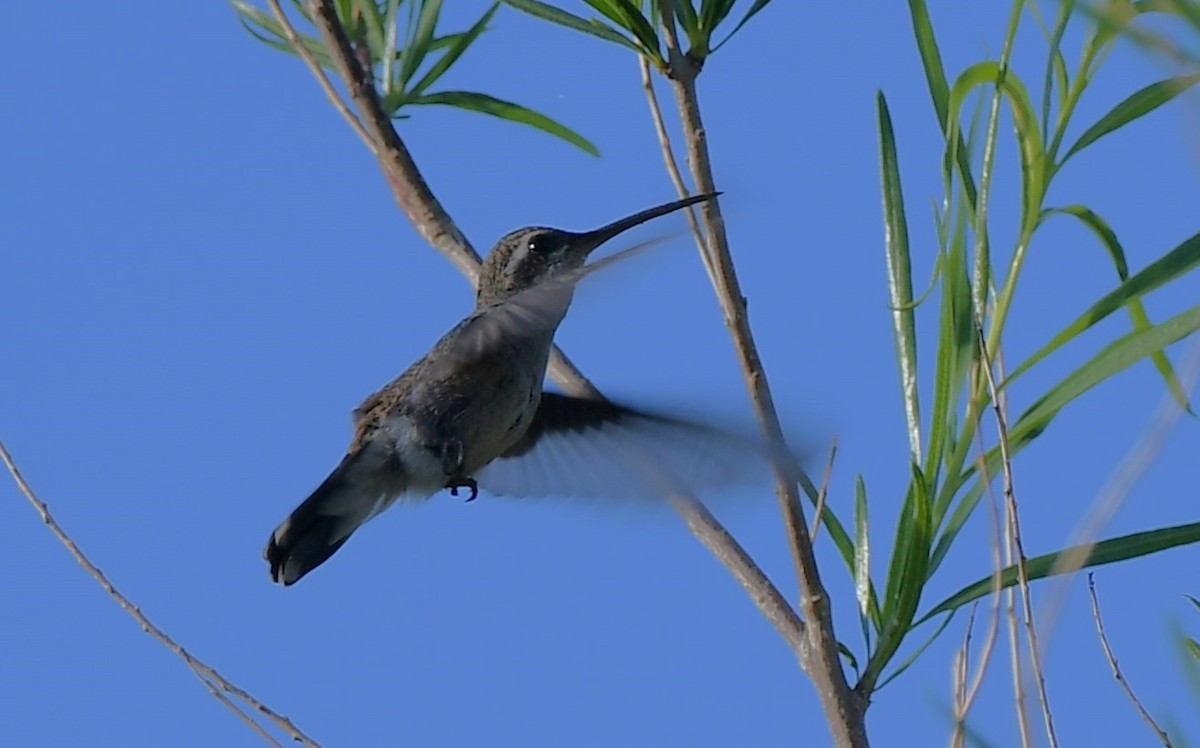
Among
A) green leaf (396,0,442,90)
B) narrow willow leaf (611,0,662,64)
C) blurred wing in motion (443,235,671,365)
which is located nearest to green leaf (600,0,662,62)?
narrow willow leaf (611,0,662,64)

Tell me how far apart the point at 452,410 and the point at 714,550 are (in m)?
0.82

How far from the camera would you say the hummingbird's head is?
9.48ft

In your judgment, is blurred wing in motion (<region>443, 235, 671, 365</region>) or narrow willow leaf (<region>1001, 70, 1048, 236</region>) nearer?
narrow willow leaf (<region>1001, 70, 1048, 236</region>)

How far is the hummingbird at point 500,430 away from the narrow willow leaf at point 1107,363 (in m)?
0.53

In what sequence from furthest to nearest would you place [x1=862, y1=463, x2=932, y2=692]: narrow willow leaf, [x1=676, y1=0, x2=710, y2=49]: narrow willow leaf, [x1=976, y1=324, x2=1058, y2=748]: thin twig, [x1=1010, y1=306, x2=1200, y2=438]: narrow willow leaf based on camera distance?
[x1=676, y1=0, x2=710, y2=49]: narrow willow leaf < [x1=862, y1=463, x2=932, y2=692]: narrow willow leaf < [x1=1010, y1=306, x2=1200, y2=438]: narrow willow leaf < [x1=976, y1=324, x2=1058, y2=748]: thin twig

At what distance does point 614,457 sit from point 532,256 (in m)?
0.42

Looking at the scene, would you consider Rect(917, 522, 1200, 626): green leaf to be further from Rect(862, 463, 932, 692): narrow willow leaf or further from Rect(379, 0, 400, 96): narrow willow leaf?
Rect(379, 0, 400, 96): narrow willow leaf

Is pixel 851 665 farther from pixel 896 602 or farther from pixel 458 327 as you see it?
pixel 458 327

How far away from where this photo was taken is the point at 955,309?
207 cm

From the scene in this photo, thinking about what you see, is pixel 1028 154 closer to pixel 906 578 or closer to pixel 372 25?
pixel 906 578

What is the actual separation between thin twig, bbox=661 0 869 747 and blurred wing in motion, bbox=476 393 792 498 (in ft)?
1.39

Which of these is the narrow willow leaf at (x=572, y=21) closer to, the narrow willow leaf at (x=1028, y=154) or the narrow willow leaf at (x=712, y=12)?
the narrow willow leaf at (x=712, y=12)

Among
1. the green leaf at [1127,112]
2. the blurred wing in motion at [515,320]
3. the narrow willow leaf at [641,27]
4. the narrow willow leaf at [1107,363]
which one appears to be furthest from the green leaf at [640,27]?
the narrow willow leaf at [1107,363]

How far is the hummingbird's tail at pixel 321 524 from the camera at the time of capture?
246 centimetres
